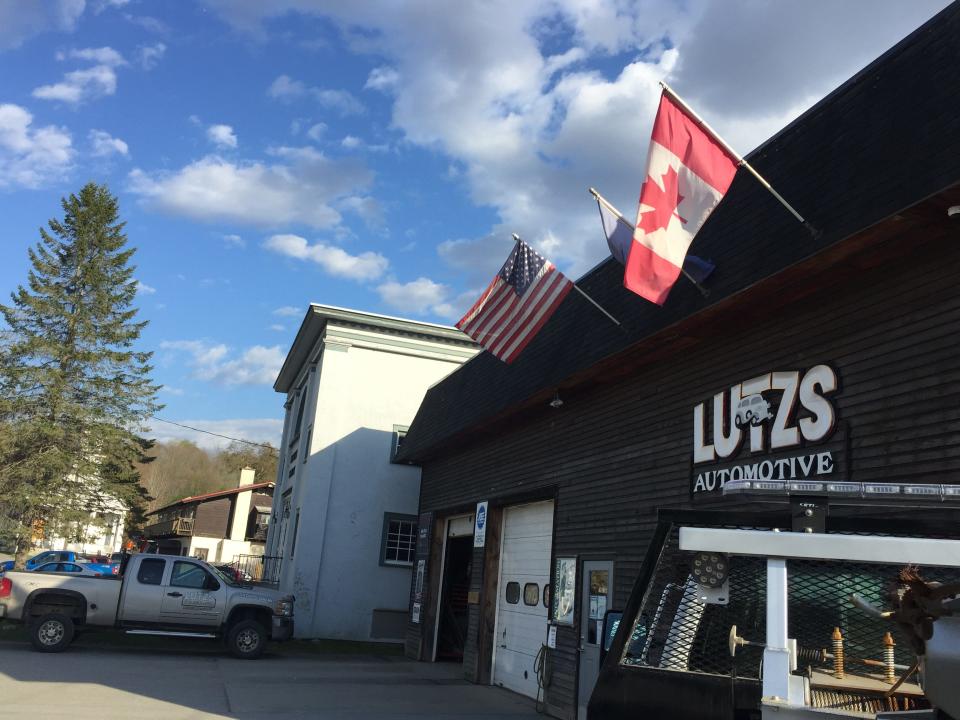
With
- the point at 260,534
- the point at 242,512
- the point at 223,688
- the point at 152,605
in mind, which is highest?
the point at 242,512

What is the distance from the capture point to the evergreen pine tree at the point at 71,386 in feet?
101

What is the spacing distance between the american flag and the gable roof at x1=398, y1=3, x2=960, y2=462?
85 centimetres

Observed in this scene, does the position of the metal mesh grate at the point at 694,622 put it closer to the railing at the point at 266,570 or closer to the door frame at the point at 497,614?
the door frame at the point at 497,614

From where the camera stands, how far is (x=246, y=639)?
1653cm

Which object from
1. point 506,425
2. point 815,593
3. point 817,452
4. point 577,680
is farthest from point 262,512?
point 815,593

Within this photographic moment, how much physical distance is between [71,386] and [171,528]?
107ft

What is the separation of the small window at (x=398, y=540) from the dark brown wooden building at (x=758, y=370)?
26.9ft

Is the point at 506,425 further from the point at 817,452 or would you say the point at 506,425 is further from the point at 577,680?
the point at 817,452

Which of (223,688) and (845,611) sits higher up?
(845,611)

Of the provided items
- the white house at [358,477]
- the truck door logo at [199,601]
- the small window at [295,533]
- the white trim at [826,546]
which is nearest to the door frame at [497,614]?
the truck door logo at [199,601]

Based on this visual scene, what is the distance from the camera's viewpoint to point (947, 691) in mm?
2234

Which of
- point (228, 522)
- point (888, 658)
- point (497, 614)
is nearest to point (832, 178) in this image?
point (888, 658)

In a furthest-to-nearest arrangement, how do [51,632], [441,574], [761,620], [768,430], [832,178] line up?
[441,574] → [51,632] → [768,430] → [832,178] → [761,620]

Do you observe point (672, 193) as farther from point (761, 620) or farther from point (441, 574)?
point (441, 574)
